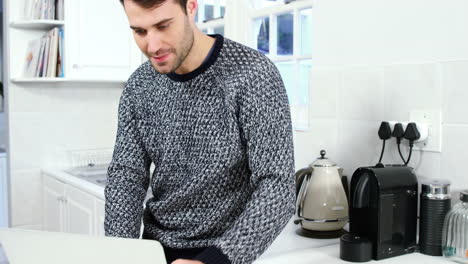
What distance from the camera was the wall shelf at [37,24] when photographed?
291cm

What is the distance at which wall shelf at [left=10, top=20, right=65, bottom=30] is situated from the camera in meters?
2.91

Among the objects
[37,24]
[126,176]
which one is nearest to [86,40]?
[37,24]

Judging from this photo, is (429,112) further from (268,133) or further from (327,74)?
(268,133)

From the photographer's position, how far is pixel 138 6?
106 centimetres

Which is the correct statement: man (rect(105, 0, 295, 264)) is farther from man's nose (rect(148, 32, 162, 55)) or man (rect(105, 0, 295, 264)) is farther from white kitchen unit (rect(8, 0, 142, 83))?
white kitchen unit (rect(8, 0, 142, 83))

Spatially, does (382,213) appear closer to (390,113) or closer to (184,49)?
(390,113)

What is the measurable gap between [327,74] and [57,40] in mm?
1703

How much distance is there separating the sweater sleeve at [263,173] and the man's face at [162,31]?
6.6 inches

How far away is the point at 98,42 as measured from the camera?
3.05 m

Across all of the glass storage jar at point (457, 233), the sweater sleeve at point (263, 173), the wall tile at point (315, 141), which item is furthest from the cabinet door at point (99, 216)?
the glass storage jar at point (457, 233)

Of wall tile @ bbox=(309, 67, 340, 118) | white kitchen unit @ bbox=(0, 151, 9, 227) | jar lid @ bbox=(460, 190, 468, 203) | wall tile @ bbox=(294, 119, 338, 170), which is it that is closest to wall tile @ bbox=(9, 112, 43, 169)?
white kitchen unit @ bbox=(0, 151, 9, 227)

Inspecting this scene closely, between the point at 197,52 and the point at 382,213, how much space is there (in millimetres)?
656

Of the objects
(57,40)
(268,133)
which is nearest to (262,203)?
(268,133)

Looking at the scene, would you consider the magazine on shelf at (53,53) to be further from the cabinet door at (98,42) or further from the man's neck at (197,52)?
the man's neck at (197,52)
